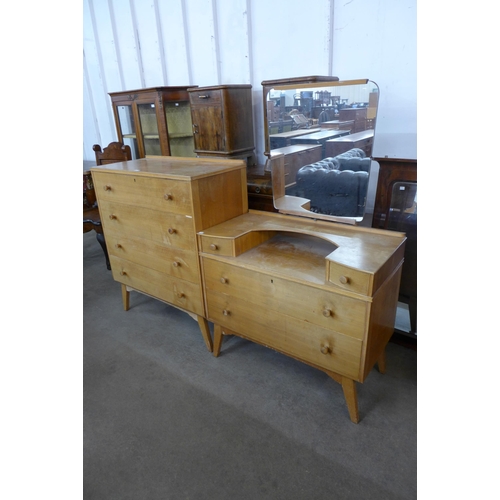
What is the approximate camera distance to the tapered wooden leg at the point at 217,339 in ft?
6.53

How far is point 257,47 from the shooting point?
2.58 metres

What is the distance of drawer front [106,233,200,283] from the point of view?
1938 millimetres

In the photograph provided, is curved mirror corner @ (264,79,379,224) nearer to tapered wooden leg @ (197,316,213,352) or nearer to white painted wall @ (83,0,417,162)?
white painted wall @ (83,0,417,162)

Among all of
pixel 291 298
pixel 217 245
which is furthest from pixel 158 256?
pixel 291 298

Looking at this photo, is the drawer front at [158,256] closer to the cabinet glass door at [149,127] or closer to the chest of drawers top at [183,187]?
the chest of drawers top at [183,187]

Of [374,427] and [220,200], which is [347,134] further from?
[374,427]

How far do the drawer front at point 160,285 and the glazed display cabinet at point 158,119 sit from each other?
3.86 feet

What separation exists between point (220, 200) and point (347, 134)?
0.72 meters

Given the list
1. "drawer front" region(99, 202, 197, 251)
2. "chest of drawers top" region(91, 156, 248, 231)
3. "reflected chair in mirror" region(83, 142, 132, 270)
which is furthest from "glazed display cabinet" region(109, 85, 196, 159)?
"drawer front" region(99, 202, 197, 251)

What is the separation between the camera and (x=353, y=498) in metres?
1.29

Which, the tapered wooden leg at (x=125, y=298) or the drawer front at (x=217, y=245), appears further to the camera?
the tapered wooden leg at (x=125, y=298)

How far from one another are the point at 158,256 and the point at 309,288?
3.28ft

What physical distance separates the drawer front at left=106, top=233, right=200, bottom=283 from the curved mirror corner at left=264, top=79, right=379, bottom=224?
0.58 meters

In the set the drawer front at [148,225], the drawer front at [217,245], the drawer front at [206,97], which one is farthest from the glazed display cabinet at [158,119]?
the drawer front at [217,245]
